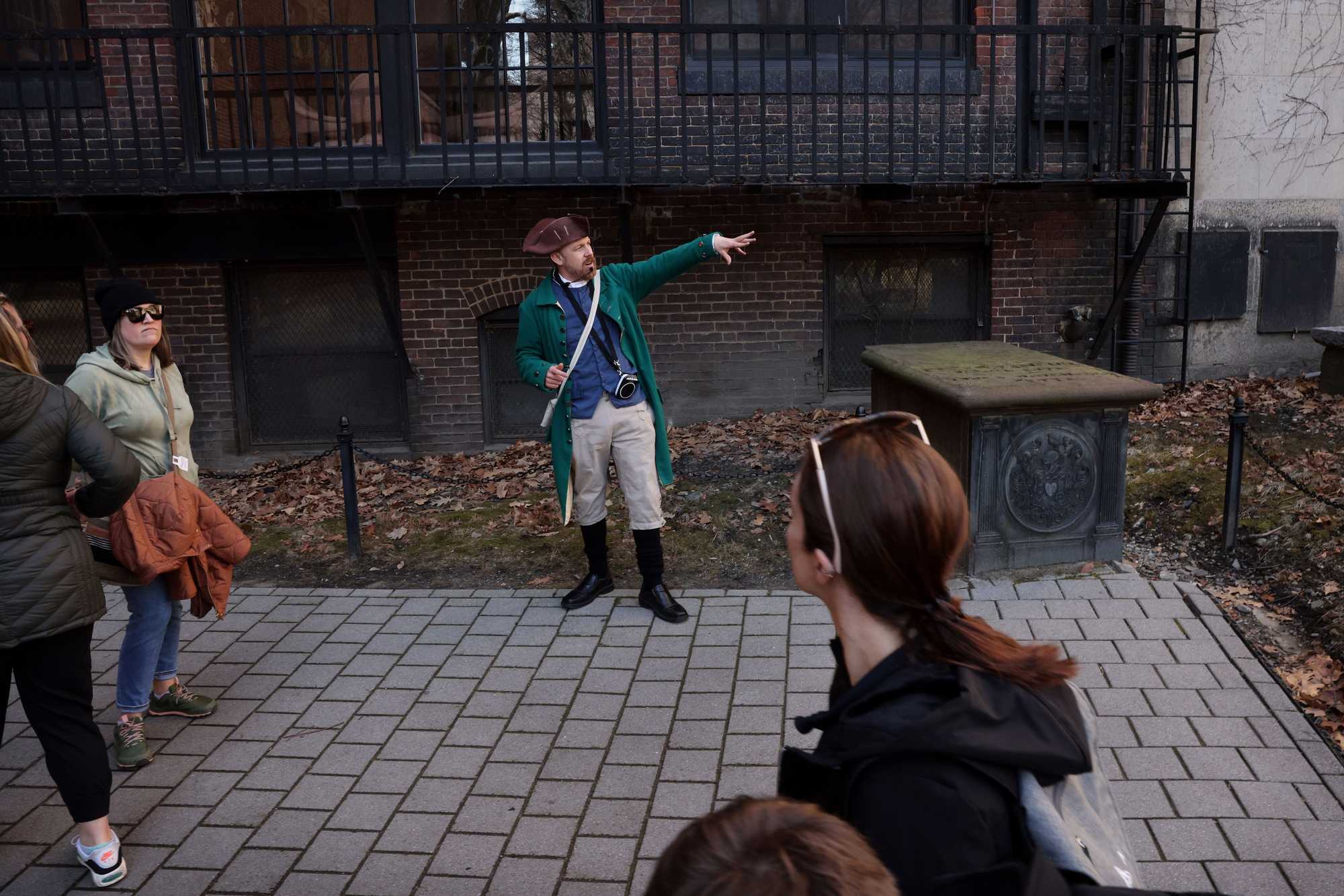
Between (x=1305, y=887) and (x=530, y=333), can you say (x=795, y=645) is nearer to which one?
(x=530, y=333)

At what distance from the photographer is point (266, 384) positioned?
9.95m

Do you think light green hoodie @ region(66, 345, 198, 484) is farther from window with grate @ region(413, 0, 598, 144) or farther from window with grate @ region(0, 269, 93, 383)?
window with grate @ region(0, 269, 93, 383)

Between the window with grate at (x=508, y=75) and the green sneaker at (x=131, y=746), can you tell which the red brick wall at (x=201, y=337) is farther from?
the green sneaker at (x=131, y=746)

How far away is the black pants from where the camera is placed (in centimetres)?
354

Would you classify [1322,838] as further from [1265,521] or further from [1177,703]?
[1265,521]

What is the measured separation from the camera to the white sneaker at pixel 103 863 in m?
3.64

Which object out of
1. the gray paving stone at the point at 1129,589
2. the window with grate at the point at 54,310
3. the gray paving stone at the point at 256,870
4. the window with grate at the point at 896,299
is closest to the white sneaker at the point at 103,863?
the gray paving stone at the point at 256,870

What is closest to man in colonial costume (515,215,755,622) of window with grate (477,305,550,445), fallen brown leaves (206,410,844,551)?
fallen brown leaves (206,410,844,551)

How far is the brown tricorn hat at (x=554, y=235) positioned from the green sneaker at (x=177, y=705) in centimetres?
249

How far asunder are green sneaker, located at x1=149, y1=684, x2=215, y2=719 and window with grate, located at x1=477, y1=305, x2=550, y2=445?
510cm

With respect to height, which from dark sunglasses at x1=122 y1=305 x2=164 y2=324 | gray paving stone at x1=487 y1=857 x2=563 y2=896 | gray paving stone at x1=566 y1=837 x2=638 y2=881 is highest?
dark sunglasses at x1=122 y1=305 x2=164 y2=324

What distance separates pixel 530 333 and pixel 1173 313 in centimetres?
671

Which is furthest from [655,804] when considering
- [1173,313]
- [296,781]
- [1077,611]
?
[1173,313]

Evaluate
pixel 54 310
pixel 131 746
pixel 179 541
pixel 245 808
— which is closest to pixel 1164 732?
pixel 245 808
